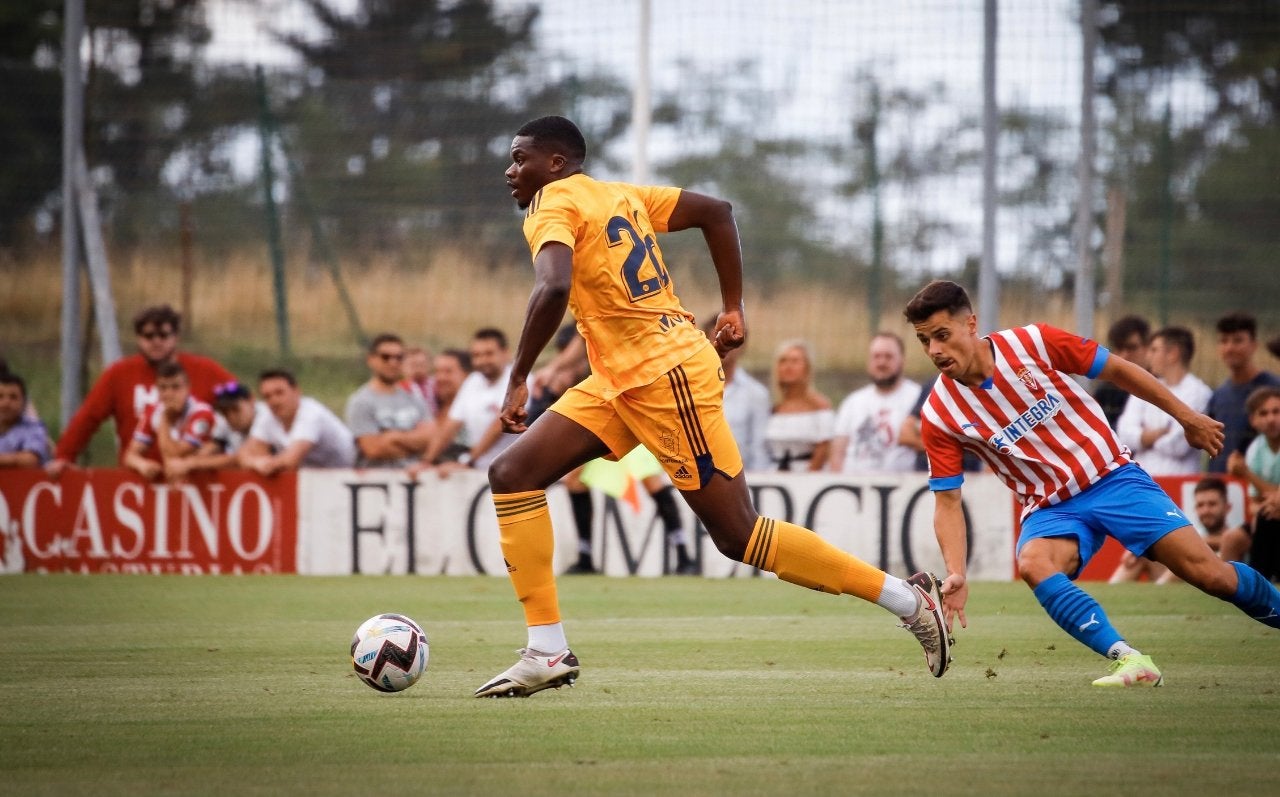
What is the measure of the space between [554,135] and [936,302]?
5.55 feet

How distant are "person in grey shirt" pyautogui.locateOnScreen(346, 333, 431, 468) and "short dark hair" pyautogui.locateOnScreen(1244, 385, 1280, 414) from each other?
682 cm

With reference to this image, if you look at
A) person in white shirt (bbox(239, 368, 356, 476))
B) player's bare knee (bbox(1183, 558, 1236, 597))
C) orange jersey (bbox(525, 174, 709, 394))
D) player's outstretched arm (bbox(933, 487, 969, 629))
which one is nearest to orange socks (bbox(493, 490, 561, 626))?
orange jersey (bbox(525, 174, 709, 394))

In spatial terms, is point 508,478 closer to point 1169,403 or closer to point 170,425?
point 1169,403

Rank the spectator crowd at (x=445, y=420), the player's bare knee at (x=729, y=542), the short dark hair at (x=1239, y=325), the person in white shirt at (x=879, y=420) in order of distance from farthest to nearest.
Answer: the person in white shirt at (x=879, y=420), the spectator crowd at (x=445, y=420), the short dark hair at (x=1239, y=325), the player's bare knee at (x=729, y=542)

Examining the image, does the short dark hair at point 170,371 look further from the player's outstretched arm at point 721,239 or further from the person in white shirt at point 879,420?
the player's outstretched arm at point 721,239

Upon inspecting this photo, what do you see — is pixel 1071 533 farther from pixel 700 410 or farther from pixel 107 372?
pixel 107 372

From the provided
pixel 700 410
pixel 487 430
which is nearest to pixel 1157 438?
pixel 487 430

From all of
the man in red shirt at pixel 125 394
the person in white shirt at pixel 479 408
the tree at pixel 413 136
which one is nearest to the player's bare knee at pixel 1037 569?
the person in white shirt at pixel 479 408

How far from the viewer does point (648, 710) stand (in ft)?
19.2

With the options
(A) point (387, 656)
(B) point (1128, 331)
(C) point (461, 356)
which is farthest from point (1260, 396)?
(A) point (387, 656)

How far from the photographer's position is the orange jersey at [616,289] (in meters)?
6.43

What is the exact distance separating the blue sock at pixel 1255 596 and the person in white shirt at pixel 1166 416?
5.95 metres

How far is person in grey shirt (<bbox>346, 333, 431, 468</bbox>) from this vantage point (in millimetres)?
14258

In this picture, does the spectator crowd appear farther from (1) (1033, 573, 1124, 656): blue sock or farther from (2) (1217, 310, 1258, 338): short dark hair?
(1) (1033, 573, 1124, 656): blue sock
